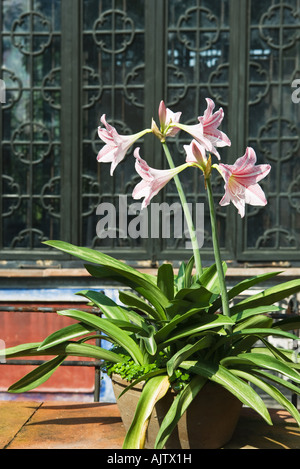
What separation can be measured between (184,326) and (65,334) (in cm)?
52

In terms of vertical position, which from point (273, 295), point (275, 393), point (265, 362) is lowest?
point (275, 393)

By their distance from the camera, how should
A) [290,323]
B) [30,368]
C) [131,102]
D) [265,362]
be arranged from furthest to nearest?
[131,102] < [30,368] < [290,323] < [265,362]

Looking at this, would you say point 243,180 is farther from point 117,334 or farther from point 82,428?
point 82,428

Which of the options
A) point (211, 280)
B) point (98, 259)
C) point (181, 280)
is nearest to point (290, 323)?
point (211, 280)

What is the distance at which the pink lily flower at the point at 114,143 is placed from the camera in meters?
2.50

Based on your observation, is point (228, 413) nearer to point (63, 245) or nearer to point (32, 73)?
point (63, 245)

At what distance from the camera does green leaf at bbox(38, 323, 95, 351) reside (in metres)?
2.53

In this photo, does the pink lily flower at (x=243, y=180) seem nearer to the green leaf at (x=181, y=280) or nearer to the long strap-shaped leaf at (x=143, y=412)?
the green leaf at (x=181, y=280)

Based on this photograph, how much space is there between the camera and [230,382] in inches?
91.7

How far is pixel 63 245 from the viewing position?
264cm

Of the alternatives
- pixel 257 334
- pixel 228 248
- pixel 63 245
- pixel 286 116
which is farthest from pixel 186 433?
pixel 286 116

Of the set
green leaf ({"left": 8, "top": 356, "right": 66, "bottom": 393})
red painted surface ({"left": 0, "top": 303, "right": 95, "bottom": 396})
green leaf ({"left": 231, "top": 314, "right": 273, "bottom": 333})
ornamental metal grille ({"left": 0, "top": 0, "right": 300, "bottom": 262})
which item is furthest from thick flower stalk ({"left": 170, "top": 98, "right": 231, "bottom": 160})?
red painted surface ({"left": 0, "top": 303, "right": 95, "bottom": 396})
